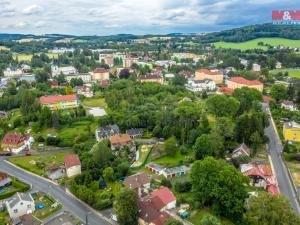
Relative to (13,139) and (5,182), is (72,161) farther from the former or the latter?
(13,139)

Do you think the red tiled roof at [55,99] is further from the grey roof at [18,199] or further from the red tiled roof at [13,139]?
the grey roof at [18,199]

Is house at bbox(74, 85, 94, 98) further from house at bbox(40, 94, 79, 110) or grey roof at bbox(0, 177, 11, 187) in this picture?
grey roof at bbox(0, 177, 11, 187)

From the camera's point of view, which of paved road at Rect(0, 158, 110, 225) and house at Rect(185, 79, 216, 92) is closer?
paved road at Rect(0, 158, 110, 225)

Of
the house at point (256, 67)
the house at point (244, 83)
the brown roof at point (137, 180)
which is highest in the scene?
the house at point (256, 67)

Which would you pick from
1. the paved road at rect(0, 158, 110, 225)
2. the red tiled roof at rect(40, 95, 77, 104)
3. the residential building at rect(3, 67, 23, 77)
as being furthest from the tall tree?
the residential building at rect(3, 67, 23, 77)

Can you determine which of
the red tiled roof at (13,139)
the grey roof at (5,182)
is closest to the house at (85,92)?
the red tiled roof at (13,139)

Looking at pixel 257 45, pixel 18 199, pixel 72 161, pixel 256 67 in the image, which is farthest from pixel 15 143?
pixel 257 45
